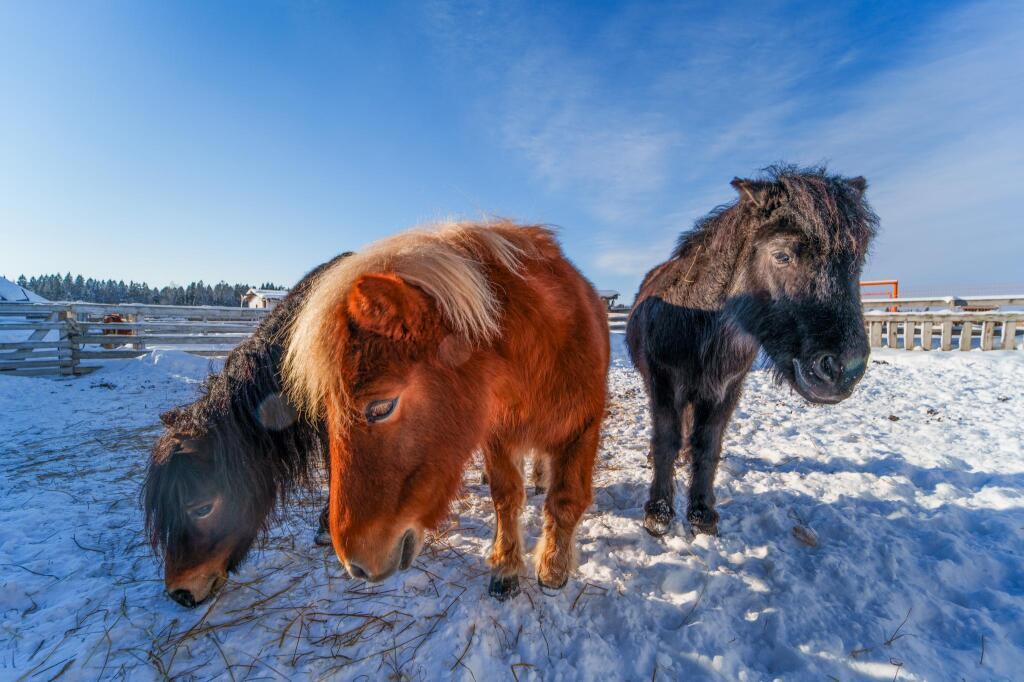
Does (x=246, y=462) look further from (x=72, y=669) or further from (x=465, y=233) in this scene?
(x=465, y=233)

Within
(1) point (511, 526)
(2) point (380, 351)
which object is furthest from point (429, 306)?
(1) point (511, 526)

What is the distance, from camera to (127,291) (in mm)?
68938

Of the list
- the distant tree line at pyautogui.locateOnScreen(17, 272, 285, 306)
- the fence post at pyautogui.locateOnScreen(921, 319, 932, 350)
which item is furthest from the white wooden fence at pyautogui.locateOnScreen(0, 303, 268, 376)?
the distant tree line at pyautogui.locateOnScreen(17, 272, 285, 306)

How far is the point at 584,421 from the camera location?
233cm

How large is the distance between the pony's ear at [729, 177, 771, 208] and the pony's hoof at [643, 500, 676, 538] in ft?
6.43

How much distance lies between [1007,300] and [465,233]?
14117 millimetres

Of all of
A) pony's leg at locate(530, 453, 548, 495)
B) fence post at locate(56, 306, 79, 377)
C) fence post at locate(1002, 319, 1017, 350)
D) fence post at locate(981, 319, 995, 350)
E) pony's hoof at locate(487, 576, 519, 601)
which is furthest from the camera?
fence post at locate(56, 306, 79, 377)

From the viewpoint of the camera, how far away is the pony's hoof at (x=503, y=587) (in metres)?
2.20

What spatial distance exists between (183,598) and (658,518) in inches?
107

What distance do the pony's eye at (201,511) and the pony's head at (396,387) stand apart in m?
0.97

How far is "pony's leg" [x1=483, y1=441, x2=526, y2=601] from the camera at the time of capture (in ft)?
7.38

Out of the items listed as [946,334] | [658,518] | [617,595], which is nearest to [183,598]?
[617,595]

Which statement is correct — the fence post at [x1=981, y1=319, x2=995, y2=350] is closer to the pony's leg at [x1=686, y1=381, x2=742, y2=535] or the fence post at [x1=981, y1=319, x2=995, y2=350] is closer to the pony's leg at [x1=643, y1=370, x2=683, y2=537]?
the pony's leg at [x1=686, y1=381, x2=742, y2=535]

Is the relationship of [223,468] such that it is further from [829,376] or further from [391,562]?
[829,376]
